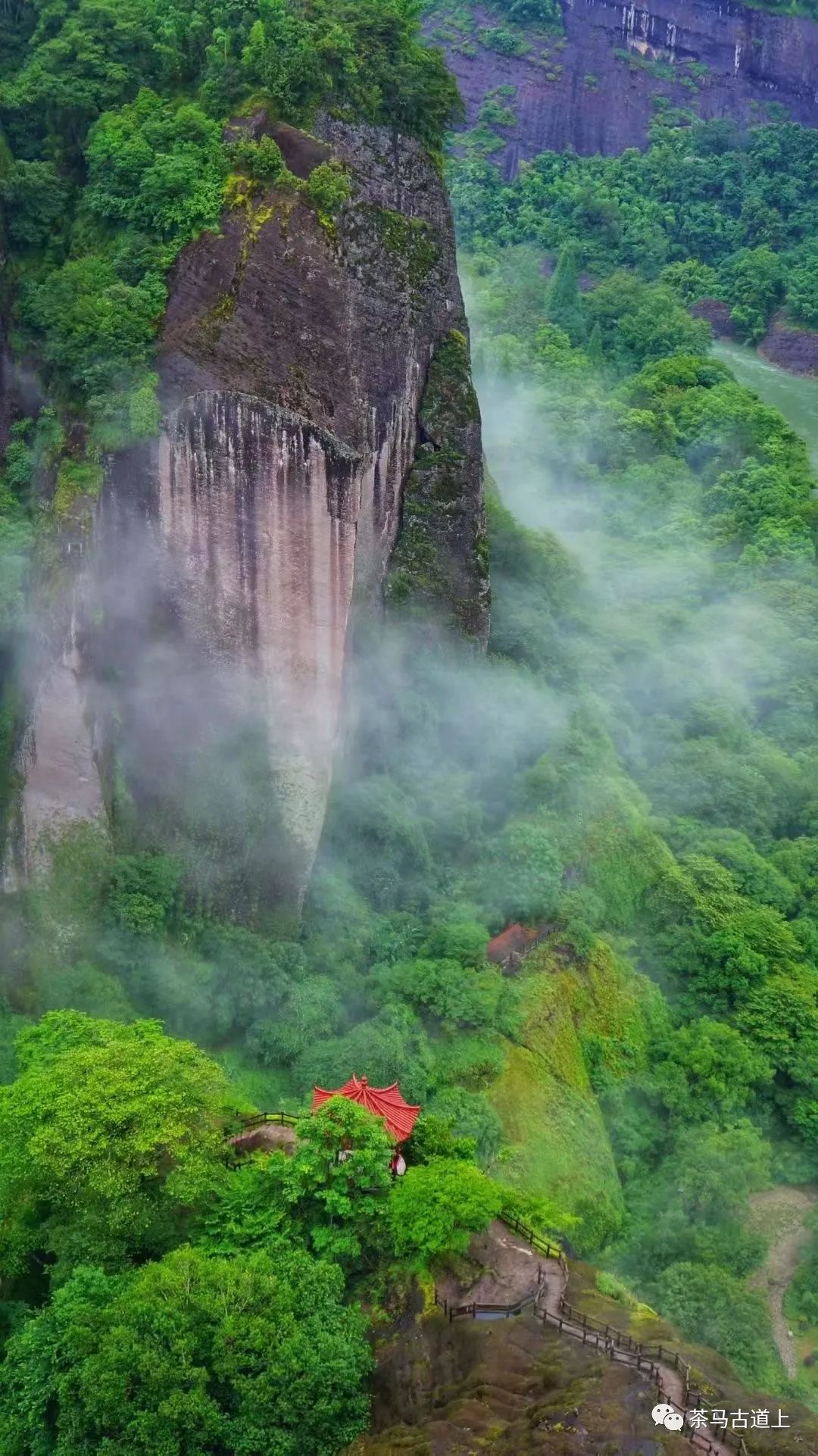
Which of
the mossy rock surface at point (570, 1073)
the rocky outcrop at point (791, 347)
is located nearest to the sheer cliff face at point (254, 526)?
Result: the mossy rock surface at point (570, 1073)

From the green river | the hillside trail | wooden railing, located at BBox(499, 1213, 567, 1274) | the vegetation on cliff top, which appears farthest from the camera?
the vegetation on cliff top

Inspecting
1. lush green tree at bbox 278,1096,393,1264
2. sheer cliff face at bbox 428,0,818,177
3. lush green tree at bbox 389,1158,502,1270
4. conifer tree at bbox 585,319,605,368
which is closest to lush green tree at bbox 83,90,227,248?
lush green tree at bbox 278,1096,393,1264

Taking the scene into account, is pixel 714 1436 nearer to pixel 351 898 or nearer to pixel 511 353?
pixel 351 898

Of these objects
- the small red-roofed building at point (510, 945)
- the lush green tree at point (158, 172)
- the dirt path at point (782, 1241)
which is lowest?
the dirt path at point (782, 1241)

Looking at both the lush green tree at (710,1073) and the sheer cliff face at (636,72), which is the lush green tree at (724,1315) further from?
the sheer cliff face at (636,72)

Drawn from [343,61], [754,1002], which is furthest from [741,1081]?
[343,61]

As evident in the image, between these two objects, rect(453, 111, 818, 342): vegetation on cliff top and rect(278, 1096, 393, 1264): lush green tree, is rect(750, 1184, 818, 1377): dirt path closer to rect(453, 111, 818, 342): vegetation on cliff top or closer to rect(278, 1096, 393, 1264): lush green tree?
rect(278, 1096, 393, 1264): lush green tree

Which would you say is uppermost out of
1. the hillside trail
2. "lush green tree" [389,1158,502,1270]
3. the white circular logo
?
the white circular logo
